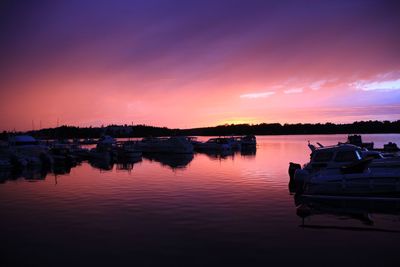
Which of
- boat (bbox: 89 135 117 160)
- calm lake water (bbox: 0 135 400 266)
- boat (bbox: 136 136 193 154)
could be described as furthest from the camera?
boat (bbox: 136 136 193 154)

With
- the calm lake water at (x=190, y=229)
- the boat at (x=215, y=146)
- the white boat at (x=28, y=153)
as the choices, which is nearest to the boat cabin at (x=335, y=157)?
the calm lake water at (x=190, y=229)

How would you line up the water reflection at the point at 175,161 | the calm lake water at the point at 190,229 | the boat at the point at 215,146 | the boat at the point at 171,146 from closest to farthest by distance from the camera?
the calm lake water at the point at 190,229
the water reflection at the point at 175,161
the boat at the point at 171,146
the boat at the point at 215,146

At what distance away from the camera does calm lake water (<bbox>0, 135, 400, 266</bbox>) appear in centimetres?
1141

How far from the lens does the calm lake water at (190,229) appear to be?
37.4 feet

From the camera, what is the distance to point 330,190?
2011 centimetres

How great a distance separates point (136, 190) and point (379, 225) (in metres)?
16.4

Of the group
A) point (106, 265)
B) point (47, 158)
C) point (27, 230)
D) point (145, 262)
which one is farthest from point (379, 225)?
point (47, 158)

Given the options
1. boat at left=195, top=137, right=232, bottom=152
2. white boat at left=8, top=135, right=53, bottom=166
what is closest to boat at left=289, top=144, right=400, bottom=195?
white boat at left=8, top=135, right=53, bottom=166

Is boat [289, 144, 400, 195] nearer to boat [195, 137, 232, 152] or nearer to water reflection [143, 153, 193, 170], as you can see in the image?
water reflection [143, 153, 193, 170]

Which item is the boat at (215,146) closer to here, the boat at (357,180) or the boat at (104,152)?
the boat at (104,152)

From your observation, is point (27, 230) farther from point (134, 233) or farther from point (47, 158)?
point (47, 158)

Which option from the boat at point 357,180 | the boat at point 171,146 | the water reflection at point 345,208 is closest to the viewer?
the water reflection at point 345,208

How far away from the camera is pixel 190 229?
1476 centimetres

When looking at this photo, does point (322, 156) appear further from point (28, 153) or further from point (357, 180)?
point (28, 153)
